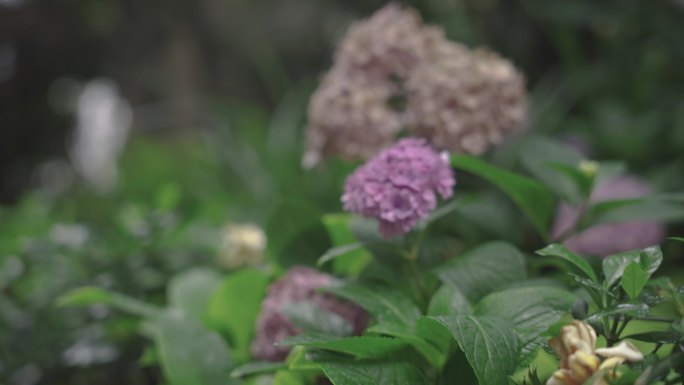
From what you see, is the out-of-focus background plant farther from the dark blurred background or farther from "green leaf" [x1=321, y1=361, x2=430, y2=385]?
"green leaf" [x1=321, y1=361, x2=430, y2=385]

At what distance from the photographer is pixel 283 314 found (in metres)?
0.75

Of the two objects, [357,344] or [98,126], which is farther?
[98,126]

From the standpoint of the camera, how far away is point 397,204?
2.13 ft

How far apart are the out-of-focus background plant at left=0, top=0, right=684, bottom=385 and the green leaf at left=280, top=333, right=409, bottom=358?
0.28 m

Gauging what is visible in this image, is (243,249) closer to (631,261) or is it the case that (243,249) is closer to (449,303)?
(449,303)

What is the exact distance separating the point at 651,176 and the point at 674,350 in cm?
104

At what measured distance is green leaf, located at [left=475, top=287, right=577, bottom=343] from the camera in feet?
1.82

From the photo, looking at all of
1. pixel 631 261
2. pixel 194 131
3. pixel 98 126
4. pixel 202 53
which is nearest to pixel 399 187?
pixel 631 261

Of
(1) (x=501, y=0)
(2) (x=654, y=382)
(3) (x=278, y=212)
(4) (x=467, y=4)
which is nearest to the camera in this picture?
(2) (x=654, y=382)

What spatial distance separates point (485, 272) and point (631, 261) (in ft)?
0.65

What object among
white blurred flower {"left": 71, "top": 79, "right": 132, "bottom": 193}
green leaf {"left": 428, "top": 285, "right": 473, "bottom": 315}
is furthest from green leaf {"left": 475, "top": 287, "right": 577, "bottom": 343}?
white blurred flower {"left": 71, "top": 79, "right": 132, "bottom": 193}

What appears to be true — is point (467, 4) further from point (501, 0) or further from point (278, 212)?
point (278, 212)

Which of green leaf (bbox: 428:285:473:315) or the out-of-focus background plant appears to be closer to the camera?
green leaf (bbox: 428:285:473:315)

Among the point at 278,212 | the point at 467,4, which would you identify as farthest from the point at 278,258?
the point at 467,4
